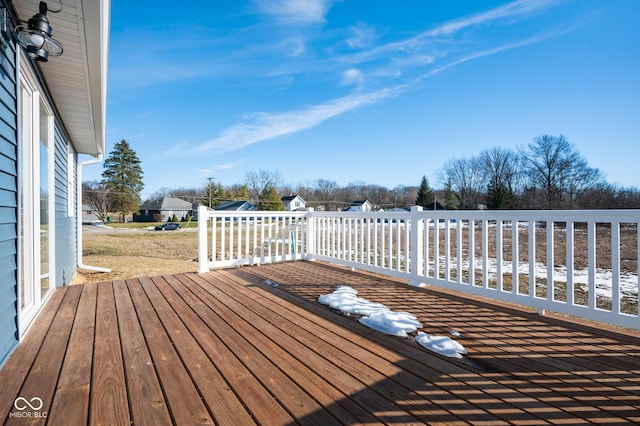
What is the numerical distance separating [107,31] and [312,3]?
6214mm

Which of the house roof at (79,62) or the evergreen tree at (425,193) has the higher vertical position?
the evergreen tree at (425,193)

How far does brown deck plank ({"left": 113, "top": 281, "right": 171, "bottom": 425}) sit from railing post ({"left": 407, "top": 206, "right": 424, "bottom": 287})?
102 inches

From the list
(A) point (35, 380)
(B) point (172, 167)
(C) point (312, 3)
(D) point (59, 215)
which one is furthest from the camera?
(B) point (172, 167)

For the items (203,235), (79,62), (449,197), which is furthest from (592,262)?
(449,197)

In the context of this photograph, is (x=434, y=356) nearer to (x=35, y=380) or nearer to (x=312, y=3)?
(x=35, y=380)

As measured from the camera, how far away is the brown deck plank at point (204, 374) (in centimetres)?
122

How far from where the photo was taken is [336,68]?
12414 mm

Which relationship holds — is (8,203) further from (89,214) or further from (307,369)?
(89,214)

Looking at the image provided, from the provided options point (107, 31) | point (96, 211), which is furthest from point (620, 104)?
point (96, 211)

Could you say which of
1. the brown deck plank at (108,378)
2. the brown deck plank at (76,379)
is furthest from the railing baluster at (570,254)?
the brown deck plank at (76,379)

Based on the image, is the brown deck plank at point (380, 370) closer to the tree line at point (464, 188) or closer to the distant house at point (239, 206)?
the tree line at point (464, 188)

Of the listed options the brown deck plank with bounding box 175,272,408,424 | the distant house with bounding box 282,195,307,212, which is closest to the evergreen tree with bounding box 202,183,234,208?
the distant house with bounding box 282,195,307,212

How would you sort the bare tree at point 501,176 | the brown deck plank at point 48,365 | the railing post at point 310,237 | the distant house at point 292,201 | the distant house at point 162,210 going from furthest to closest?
the distant house at point 162,210
the distant house at point 292,201
the bare tree at point 501,176
the railing post at point 310,237
the brown deck plank at point 48,365

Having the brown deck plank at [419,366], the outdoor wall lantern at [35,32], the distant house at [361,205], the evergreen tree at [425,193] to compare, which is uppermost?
the evergreen tree at [425,193]
